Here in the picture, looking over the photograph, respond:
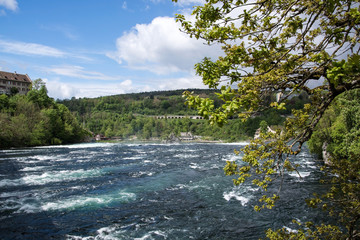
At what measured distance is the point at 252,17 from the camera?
205 inches

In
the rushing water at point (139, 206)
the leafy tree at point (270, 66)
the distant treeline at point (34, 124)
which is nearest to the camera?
the leafy tree at point (270, 66)

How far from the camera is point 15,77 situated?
107 metres

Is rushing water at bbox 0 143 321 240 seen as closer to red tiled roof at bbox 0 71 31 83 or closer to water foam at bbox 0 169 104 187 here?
water foam at bbox 0 169 104 187

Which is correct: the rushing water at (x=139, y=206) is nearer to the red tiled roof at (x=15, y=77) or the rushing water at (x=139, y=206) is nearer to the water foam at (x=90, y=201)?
the water foam at (x=90, y=201)

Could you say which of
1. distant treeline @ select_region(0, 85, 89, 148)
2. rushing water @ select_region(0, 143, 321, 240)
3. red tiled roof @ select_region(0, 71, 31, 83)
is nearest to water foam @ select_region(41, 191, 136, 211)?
rushing water @ select_region(0, 143, 321, 240)

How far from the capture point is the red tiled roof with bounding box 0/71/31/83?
332 ft

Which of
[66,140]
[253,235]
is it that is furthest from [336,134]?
[66,140]

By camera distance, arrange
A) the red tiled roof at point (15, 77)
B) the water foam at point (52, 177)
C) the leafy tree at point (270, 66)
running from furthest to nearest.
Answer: the red tiled roof at point (15, 77)
the water foam at point (52, 177)
the leafy tree at point (270, 66)

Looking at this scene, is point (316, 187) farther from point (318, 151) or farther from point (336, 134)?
point (318, 151)

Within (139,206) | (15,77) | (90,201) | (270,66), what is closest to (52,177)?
(90,201)

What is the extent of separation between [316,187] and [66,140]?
80418mm

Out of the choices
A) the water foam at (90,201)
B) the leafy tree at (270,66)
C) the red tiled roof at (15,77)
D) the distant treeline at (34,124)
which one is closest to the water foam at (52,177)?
the water foam at (90,201)

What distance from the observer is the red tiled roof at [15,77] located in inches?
3987

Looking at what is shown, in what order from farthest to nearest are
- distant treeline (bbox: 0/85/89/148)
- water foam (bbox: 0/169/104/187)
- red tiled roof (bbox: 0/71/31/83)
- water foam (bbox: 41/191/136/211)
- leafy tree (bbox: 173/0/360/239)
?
red tiled roof (bbox: 0/71/31/83) < distant treeline (bbox: 0/85/89/148) < water foam (bbox: 0/169/104/187) < water foam (bbox: 41/191/136/211) < leafy tree (bbox: 173/0/360/239)
